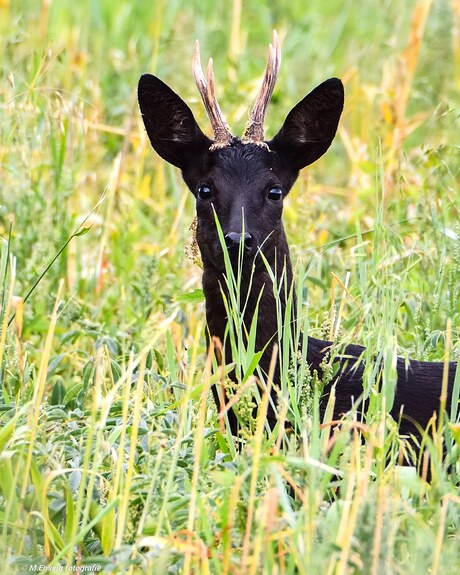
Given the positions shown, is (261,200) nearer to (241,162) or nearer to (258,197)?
(258,197)

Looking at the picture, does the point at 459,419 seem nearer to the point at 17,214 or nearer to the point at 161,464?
the point at 161,464

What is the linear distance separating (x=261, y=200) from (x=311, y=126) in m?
0.46

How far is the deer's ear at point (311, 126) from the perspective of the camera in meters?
5.32

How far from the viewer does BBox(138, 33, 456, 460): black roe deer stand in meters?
4.86

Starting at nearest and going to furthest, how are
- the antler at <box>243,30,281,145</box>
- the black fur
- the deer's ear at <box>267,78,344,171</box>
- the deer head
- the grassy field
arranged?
the grassy field
the black fur
the deer head
the antler at <box>243,30,281,145</box>
the deer's ear at <box>267,78,344,171</box>

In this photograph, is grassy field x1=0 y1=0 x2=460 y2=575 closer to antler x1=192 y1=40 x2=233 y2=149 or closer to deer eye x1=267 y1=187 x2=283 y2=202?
deer eye x1=267 y1=187 x2=283 y2=202

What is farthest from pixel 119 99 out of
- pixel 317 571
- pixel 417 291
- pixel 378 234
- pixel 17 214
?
pixel 317 571

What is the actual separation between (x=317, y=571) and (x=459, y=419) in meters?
1.30

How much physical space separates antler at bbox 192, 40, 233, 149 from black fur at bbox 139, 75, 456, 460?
41 millimetres

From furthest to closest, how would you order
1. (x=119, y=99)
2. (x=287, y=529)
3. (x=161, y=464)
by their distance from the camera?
(x=119, y=99) → (x=161, y=464) → (x=287, y=529)

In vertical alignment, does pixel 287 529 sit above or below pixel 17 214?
below

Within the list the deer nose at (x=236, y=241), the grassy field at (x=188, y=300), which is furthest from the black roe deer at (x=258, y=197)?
the grassy field at (x=188, y=300)

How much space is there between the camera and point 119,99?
9031 mm

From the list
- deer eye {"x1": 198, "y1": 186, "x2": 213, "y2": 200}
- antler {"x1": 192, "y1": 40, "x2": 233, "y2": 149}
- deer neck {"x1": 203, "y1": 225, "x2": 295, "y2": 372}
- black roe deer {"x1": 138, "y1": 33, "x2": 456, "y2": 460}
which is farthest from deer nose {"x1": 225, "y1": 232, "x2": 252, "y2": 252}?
antler {"x1": 192, "y1": 40, "x2": 233, "y2": 149}
